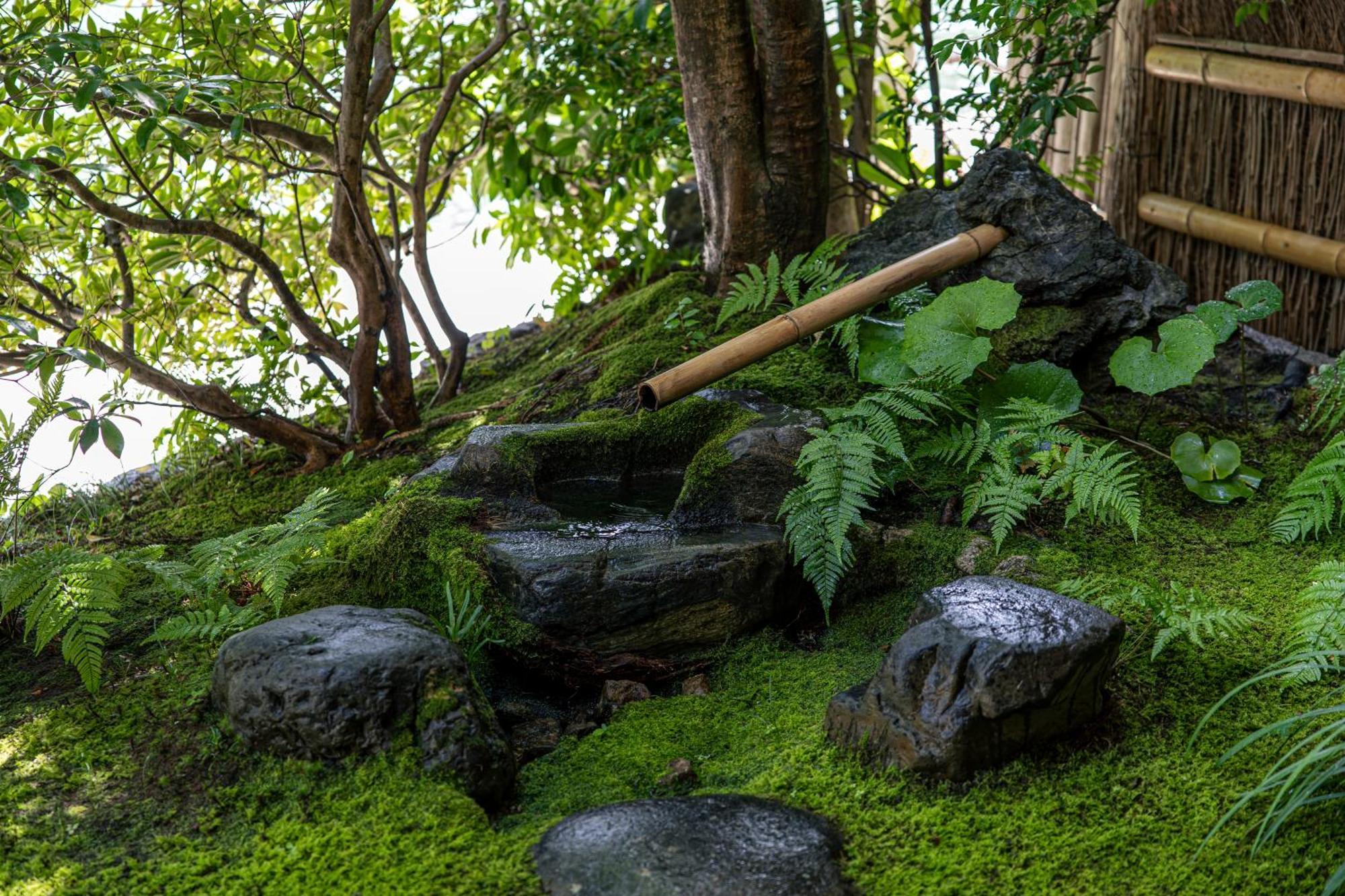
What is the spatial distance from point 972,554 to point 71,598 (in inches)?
112

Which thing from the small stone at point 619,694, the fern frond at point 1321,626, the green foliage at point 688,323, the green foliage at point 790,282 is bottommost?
the small stone at point 619,694

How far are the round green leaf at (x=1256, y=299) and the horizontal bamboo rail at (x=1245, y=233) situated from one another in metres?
1.45

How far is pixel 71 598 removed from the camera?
3.14 m

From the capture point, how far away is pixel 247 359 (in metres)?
5.33

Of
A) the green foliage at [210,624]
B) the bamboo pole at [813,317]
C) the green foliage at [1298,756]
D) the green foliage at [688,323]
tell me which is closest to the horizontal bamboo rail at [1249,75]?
the bamboo pole at [813,317]

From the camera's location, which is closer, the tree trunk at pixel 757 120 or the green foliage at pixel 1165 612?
the green foliage at pixel 1165 612

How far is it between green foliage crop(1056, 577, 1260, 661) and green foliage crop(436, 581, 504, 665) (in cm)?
174

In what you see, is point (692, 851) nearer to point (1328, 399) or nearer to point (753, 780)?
point (753, 780)

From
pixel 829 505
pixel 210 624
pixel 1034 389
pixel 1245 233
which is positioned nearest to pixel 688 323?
pixel 1034 389

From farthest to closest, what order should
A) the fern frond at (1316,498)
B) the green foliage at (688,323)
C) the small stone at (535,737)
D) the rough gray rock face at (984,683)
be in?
the green foliage at (688,323), the fern frond at (1316,498), the small stone at (535,737), the rough gray rock face at (984,683)

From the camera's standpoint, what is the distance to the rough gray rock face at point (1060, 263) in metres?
4.48

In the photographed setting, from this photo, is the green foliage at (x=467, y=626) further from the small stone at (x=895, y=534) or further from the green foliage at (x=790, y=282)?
the green foliage at (x=790, y=282)

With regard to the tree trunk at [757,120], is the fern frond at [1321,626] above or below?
below

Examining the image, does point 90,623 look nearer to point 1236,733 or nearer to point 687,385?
point 687,385
